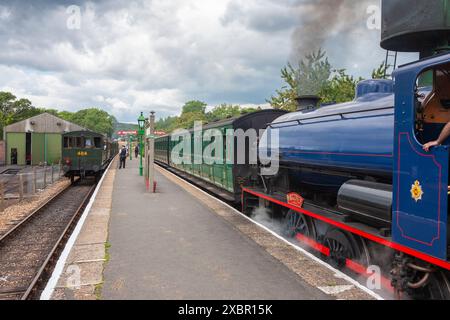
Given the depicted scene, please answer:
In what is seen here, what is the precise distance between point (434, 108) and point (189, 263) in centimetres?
431

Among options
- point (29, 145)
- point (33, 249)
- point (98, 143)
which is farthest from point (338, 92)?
point (29, 145)

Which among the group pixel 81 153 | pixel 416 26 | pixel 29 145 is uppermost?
pixel 416 26

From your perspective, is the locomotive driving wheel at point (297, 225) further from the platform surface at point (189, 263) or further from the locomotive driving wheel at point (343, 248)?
the platform surface at point (189, 263)

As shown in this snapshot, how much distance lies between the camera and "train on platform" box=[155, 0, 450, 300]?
407cm

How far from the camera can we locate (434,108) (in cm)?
453

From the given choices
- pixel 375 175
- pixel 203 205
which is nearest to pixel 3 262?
pixel 203 205

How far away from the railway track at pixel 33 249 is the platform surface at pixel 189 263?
1.15 m

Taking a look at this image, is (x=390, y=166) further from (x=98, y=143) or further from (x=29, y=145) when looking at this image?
(x=29, y=145)

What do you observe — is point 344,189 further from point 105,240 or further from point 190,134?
point 190,134

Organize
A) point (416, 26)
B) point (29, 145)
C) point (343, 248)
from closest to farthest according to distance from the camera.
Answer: point (416, 26)
point (343, 248)
point (29, 145)

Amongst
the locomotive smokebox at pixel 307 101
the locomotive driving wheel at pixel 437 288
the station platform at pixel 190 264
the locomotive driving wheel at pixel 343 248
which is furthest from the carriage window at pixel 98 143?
the locomotive driving wheel at pixel 437 288

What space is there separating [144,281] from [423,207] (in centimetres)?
382

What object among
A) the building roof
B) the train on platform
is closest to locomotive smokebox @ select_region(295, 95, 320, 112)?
the train on platform

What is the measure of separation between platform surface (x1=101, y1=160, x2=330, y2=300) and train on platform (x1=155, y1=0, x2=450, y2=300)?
1.03 metres
